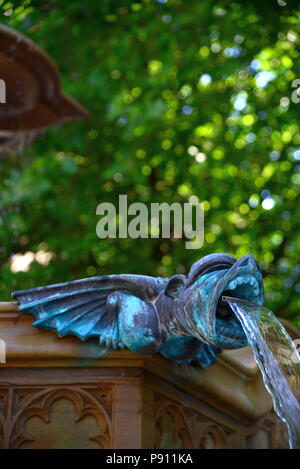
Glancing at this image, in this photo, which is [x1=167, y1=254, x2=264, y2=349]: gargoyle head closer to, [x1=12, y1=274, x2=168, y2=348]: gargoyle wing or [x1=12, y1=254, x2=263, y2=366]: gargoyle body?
[x1=12, y1=254, x2=263, y2=366]: gargoyle body

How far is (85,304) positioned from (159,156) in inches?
166

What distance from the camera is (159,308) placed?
2.11 m

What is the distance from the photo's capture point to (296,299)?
19.4ft

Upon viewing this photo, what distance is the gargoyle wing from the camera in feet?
6.96

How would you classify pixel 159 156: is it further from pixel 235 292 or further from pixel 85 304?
pixel 235 292

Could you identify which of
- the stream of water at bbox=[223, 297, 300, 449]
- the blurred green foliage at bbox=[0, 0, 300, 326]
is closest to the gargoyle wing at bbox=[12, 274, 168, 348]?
the stream of water at bbox=[223, 297, 300, 449]

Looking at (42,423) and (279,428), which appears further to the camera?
(279,428)

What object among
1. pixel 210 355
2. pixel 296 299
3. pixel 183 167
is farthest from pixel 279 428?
pixel 183 167

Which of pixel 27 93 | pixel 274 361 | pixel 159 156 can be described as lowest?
pixel 274 361

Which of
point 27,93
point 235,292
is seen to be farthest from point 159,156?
point 235,292

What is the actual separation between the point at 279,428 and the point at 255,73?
12.1ft

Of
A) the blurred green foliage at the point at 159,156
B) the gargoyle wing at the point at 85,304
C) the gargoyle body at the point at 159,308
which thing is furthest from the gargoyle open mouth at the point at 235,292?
the blurred green foliage at the point at 159,156
